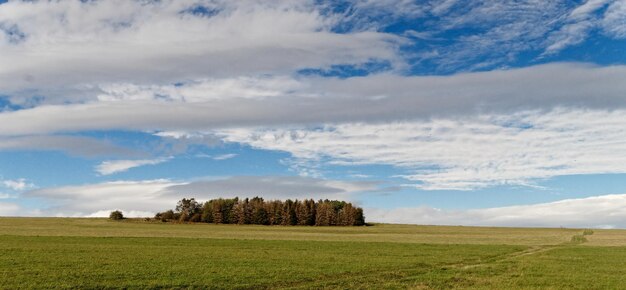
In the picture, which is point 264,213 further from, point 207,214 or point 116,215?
point 116,215

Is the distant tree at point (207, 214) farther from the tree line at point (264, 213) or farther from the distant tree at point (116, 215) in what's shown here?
the distant tree at point (116, 215)

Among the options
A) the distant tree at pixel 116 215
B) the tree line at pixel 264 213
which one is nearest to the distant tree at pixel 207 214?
the tree line at pixel 264 213

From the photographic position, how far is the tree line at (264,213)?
187m

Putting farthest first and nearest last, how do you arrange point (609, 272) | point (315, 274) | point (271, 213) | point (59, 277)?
point (271, 213) → point (609, 272) → point (315, 274) → point (59, 277)

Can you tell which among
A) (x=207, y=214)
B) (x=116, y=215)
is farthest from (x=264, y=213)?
(x=116, y=215)

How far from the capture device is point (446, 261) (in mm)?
49094

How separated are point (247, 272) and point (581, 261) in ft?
114

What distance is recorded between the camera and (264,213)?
189m

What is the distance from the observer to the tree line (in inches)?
7367

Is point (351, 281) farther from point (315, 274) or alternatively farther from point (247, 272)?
→ point (247, 272)

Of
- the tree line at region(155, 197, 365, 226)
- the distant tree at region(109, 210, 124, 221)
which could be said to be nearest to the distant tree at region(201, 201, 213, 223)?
the tree line at region(155, 197, 365, 226)

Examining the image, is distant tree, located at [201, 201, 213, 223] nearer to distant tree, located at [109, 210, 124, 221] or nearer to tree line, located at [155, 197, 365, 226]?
tree line, located at [155, 197, 365, 226]

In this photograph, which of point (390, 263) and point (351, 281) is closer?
point (351, 281)

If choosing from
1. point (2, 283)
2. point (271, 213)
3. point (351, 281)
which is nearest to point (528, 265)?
point (351, 281)
